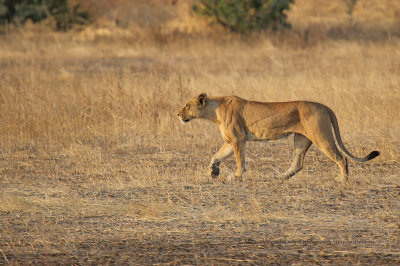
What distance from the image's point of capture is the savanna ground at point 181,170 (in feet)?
18.4

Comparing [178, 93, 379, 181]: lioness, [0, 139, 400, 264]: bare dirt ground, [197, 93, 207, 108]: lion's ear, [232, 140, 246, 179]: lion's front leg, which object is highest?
[197, 93, 207, 108]: lion's ear

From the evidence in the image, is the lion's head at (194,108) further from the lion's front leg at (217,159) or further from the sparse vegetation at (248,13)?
the sparse vegetation at (248,13)

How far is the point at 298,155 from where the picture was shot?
27.0 ft

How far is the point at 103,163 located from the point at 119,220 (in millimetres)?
2868

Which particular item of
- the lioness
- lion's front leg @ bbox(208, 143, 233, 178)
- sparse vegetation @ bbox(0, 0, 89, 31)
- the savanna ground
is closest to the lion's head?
the lioness

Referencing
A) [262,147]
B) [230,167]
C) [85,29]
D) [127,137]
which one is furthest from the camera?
[85,29]

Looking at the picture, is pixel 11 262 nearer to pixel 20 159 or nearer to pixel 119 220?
pixel 119 220

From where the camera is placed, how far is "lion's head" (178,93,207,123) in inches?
332

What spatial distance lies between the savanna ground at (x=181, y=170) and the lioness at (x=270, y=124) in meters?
0.27

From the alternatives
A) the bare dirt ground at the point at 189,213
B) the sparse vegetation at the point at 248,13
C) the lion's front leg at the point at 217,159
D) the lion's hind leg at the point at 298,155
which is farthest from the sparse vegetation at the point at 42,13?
the lion's hind leg at the point at 298,155

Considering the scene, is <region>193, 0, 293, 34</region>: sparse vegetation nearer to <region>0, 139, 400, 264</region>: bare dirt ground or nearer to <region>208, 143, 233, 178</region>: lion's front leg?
<region>0, 139, 400, 264</region>: bare dirt ground

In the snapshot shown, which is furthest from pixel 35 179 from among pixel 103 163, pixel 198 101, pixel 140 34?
pixel 140 34

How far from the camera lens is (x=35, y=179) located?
8430 mm

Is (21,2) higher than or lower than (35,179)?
higher
